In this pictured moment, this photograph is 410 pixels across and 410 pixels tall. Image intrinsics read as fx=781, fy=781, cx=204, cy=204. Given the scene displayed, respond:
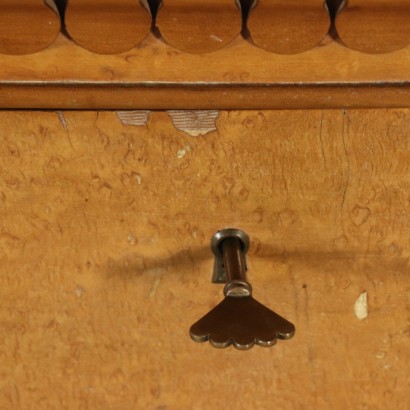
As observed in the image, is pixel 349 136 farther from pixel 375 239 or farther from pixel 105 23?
pixel 105 23

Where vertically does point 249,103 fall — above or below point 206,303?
above

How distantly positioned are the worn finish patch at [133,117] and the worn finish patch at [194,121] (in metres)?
0.03

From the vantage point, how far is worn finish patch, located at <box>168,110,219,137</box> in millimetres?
850

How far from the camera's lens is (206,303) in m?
0.95

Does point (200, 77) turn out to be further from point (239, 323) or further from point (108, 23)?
point (239, 323)

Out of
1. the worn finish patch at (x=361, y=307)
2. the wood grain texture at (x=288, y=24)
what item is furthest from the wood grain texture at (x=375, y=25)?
the worn finish patch at (x=361, y=307)

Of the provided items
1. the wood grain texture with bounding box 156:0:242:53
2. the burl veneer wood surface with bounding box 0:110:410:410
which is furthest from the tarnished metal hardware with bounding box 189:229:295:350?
the wood grain texture with bounding box 156:0:242:53

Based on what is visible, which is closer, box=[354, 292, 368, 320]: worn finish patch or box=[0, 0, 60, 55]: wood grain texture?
box=[0, 0, 60, 55]: wood grain texture

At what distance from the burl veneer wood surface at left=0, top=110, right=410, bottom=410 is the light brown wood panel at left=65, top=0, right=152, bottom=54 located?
12 cm

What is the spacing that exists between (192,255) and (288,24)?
0.31 m

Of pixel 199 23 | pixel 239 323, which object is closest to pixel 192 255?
pixel 239 323

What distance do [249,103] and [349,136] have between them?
4.9 inches

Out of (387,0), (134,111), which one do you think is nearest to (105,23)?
(134,111)

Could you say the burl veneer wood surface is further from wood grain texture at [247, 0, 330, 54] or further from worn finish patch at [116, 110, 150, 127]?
wood grain texture at [247, 0, 330, 54]
